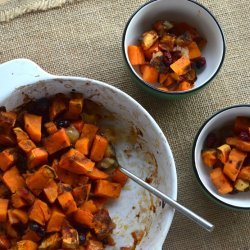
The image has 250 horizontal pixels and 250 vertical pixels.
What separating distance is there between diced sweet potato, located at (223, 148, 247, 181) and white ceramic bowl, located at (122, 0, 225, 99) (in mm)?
242

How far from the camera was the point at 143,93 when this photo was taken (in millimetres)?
1899

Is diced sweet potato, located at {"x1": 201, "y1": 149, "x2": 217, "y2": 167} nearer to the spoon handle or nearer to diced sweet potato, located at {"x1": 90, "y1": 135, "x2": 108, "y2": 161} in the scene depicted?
the spoon handle

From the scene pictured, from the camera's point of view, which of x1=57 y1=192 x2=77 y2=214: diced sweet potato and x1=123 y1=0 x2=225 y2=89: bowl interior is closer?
x1=57 y1=192 x2=77 y2=214: diced sweet potato

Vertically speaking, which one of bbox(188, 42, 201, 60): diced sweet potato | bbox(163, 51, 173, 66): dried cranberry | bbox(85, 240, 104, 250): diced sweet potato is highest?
bbox(163, 51, 173, 66): dried cranberry

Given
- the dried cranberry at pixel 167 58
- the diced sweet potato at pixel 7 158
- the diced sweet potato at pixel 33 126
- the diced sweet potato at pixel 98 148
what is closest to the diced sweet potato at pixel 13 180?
the diced sweet potato at pixel 7 158

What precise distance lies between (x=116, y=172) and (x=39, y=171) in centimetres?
27

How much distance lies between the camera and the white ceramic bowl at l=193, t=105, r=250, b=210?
1.73m

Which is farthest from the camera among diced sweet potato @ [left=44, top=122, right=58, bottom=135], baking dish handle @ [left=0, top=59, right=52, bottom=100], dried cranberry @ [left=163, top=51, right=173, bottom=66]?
dried cranberry @ [left=163, top=51, right=173, bottom=66]

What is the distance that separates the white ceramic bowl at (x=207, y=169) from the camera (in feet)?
5.66

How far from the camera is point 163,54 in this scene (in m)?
1.82

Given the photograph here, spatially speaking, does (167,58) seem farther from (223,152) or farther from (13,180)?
(13,180)

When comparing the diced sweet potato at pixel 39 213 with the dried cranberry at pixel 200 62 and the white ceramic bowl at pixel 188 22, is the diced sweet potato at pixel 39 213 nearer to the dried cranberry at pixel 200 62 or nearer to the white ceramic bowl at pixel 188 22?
the white ceramic bowl at pixel 188 22

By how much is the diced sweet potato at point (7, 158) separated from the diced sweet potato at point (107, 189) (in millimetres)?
272

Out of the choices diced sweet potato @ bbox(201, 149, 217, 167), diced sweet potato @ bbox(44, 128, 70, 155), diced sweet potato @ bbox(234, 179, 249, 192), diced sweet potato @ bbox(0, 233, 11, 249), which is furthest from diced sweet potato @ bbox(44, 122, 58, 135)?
diced sweet potato @ bbox(234, 179, 249, 192)
